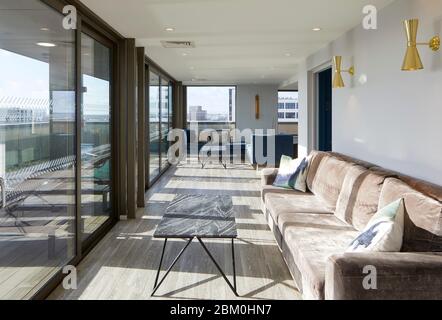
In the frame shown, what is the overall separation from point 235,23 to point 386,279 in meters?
3.20

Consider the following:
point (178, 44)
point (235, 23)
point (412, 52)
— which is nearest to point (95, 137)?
point (235, 23)

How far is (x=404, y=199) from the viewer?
2561 mm

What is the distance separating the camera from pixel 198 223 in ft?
10.4

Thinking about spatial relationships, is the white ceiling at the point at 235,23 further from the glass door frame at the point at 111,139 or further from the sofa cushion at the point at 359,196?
the sofa cushion at the point at 359,196

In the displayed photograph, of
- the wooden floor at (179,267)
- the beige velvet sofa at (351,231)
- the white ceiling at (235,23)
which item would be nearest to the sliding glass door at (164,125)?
the white ceiling at (235,23)

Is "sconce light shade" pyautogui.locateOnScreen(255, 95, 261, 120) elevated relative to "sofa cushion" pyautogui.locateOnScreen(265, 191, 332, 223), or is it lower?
elevated

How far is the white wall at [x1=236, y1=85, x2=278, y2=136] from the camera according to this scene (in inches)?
531

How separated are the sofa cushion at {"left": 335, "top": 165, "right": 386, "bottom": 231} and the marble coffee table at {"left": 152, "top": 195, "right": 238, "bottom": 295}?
0.90 meters

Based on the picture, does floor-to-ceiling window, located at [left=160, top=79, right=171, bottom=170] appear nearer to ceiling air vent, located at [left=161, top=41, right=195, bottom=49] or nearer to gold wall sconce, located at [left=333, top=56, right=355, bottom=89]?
ceiling air vent, located at [left=161, top=41, right=195, bottom=49]

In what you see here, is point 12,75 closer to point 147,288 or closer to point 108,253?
point 147,288

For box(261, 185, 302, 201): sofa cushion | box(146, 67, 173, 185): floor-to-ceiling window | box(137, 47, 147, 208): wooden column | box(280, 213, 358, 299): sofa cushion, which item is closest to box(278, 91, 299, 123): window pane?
box(146, 67, 173, 185): floor-to-ceiling window

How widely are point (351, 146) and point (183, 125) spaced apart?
30.8 feet

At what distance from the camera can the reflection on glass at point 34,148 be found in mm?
2357

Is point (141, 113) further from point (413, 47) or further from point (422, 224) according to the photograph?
point (422, 224)
